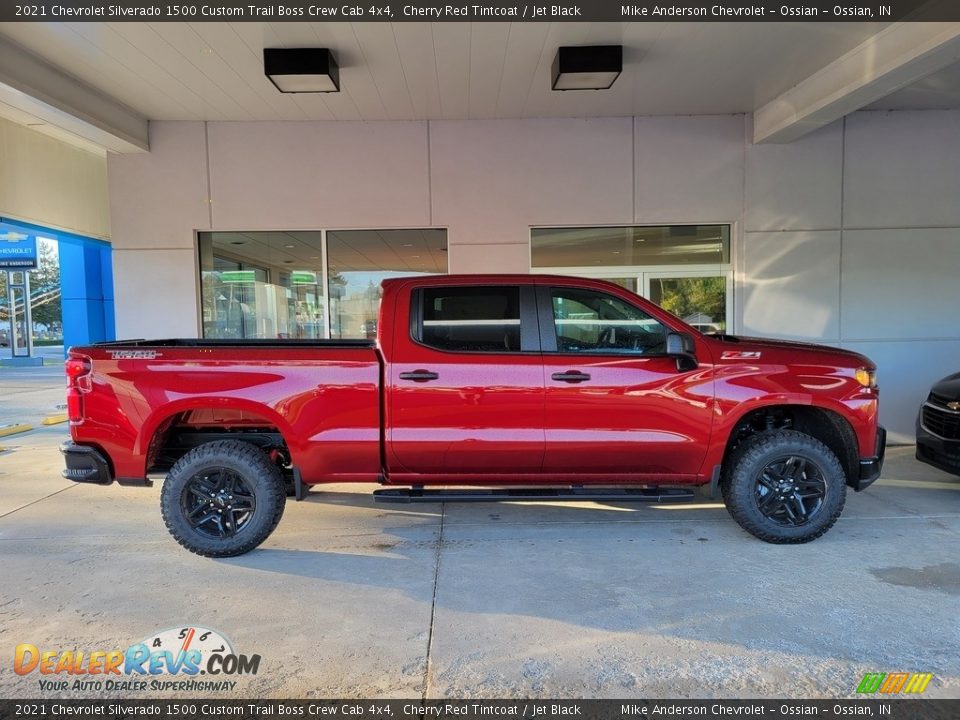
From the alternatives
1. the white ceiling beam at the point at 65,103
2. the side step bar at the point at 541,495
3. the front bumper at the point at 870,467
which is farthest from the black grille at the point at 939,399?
the white ceiling beam at the point at 65,103

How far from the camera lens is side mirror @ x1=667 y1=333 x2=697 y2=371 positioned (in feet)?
13.4

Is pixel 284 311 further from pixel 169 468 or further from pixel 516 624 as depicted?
pixel 516 624

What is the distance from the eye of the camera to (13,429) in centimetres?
966

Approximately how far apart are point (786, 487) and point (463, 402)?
2436mm

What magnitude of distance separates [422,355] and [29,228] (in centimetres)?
874

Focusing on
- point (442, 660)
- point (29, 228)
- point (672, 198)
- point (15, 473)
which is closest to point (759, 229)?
point (672, 198)

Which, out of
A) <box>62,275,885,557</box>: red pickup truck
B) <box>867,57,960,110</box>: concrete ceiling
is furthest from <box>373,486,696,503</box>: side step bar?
<box>867,57,960,110</box>: concrete ceiling

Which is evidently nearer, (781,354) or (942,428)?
(781,354)

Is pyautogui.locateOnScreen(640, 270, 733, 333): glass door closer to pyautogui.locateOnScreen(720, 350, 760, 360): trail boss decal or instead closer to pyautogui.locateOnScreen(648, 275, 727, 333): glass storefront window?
pyautogui.locateOnScreen(648, 275, 727, 333): glass storefront window

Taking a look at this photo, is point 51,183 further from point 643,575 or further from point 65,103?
point 643,575

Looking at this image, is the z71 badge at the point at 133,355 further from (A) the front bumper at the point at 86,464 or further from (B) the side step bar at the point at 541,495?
(B) the side step bar at the point at 541,495

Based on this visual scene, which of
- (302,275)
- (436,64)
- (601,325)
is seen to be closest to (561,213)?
(436,64)

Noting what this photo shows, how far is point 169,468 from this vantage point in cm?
433

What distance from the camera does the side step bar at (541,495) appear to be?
4176 millimetres
